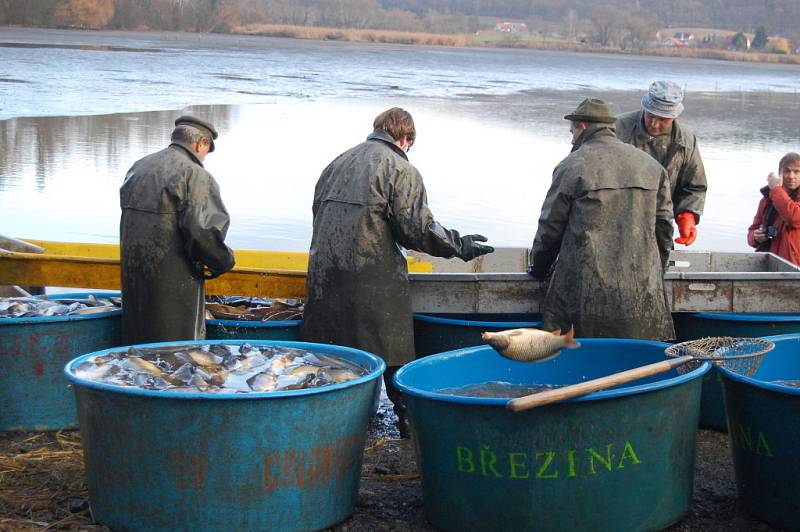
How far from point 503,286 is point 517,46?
9724 centimetres

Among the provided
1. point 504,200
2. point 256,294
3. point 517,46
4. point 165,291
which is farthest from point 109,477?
point 517,46

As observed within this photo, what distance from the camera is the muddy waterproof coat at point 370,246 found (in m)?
6.35

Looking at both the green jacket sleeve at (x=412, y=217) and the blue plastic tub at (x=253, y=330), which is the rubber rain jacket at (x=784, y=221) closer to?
the green jacket sleeve at (x=412, y=217)

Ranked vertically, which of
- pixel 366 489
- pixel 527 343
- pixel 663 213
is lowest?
pixel 366 489

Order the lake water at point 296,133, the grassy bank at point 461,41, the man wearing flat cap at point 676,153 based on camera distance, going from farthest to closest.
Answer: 1. the grassy bank at point 461,41
2. the lake water at point 296,133
3. the man wearing flat cap at point 676,153

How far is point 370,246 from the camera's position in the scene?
639 centimetres

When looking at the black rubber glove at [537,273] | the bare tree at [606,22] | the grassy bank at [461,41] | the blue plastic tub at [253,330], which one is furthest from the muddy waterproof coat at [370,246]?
the bare tree at [606,22]

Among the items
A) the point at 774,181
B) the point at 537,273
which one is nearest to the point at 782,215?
the point at 774,181

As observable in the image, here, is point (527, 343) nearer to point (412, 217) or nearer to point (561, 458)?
point (561, 458)

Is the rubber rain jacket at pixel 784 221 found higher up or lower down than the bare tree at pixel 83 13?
lower down

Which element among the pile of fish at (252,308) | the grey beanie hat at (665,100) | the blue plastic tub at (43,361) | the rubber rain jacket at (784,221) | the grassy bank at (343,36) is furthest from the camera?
the grassy bank at (343,36)

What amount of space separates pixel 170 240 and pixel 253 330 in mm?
767

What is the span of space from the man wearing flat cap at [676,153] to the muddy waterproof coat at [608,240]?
1.25 meters

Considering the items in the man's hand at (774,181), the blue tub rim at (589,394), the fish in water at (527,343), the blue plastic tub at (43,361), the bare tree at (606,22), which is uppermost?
the bare tree at (606,22)
